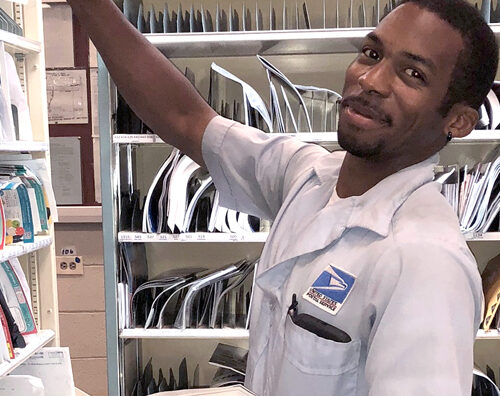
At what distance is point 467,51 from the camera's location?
2.49 ft

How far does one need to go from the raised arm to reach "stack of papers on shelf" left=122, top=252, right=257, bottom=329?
99 cm

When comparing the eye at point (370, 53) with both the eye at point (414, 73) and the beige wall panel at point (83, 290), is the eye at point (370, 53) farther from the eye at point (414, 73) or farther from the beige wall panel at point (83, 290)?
the beige wall panel at point (83, 290)

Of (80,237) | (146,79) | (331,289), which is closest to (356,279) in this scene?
(331,289)

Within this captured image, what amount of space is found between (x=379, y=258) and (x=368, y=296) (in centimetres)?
6

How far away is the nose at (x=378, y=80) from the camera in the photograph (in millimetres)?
780

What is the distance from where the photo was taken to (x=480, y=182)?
6.31ft

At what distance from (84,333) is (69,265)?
40 cm

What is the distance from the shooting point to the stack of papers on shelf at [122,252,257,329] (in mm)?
2049

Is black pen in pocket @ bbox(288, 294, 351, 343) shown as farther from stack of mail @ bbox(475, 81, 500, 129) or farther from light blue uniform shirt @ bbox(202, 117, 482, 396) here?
stack of mail @ bbox(475, 81, 500, 129)

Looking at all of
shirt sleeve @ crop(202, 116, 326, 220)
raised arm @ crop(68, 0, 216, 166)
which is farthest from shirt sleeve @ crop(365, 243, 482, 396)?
raised arm @ crop(68, 0, 216, 166)

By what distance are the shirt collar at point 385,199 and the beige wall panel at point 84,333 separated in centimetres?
237

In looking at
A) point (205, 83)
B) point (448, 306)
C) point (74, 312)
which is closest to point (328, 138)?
point (205, 83)

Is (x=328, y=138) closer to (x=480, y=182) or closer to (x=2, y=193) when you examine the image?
(x=480, y=182)

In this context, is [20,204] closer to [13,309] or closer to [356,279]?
[13,309]
